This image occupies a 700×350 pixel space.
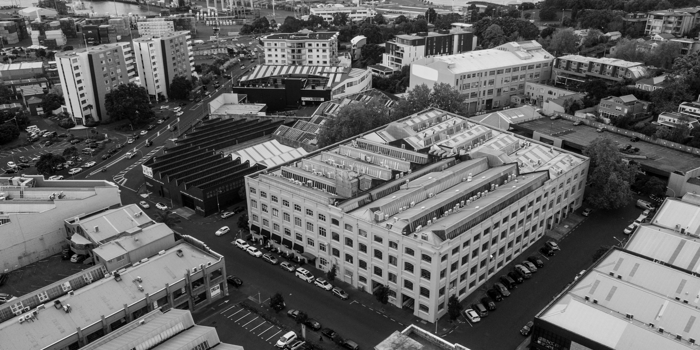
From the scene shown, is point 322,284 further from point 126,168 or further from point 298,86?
point 298,86

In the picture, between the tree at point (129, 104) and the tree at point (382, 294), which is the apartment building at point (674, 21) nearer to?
the tree at point (382, 294)

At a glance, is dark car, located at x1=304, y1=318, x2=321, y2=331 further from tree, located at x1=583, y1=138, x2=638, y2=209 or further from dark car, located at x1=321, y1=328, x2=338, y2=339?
tree, located at x1=583, y1=138, x2=638, y2=209

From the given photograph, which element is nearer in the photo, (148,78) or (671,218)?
(671,218)

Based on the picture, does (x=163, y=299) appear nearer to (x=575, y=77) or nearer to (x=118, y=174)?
(x=118, y=174)

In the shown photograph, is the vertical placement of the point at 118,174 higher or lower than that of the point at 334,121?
lower

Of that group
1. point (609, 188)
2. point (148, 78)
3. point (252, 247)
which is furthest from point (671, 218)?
point (148, 78)

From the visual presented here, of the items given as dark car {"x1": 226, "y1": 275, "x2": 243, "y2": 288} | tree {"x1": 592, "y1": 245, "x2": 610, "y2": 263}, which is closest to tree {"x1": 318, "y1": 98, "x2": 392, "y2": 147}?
dark car {"x1": 226, "y1": 275, "x2": 243, "y2": 288}

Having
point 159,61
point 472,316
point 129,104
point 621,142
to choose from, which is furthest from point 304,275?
point 159,61
